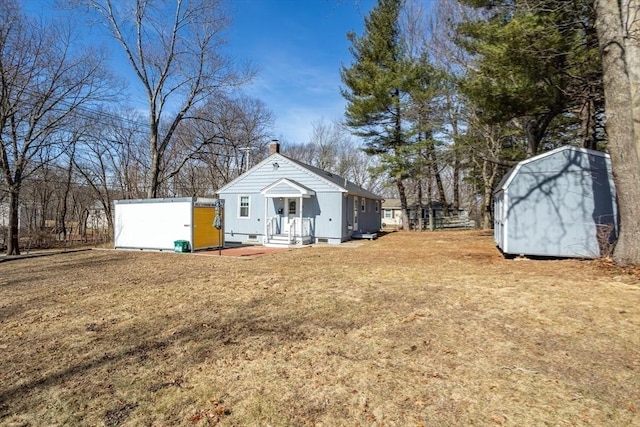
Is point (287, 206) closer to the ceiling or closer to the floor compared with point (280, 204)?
closer to the floor

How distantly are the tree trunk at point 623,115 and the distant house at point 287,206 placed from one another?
10.1m

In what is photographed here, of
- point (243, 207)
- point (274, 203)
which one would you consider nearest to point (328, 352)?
point (274, 203)

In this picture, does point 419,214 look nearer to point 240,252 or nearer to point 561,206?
point 240,252

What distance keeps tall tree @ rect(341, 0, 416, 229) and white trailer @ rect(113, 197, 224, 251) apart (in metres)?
13.4

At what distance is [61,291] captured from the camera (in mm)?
6859

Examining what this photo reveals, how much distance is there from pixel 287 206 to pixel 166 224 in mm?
5535

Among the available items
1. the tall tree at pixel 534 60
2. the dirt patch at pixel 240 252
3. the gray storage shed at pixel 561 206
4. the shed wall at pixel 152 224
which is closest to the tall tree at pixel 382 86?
the tall tree at pixel 534 60

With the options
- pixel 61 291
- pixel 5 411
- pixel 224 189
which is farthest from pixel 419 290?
pixel 224 189

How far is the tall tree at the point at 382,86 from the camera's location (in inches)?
899

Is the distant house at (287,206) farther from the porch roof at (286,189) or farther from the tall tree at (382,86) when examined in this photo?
the tall tree at (382,86)

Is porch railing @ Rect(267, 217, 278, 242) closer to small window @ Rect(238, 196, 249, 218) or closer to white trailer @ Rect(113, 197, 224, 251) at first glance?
small window @ Rect(238, 196, 249, 218)

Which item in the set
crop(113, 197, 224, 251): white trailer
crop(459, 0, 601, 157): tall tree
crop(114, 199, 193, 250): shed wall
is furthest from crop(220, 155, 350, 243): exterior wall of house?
crop(459, 0, 601, 157): tall tree

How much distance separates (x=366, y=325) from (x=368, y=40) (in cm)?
2399

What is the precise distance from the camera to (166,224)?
46.7 ft
